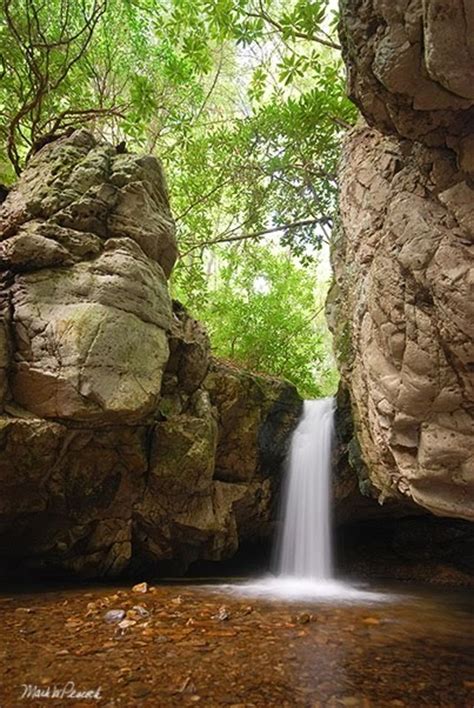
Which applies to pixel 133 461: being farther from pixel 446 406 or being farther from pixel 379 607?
pixel 446 406

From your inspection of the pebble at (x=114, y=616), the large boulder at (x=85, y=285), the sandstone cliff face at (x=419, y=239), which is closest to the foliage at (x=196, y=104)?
the large boulder at (x=85, y=285)

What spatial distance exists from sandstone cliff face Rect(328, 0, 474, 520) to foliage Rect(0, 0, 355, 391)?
2.98 m

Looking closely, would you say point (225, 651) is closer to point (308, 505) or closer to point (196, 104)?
point (308, 505)

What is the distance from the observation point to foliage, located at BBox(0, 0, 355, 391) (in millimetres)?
6809

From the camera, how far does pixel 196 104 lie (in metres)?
10.9

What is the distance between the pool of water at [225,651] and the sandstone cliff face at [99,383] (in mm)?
1079

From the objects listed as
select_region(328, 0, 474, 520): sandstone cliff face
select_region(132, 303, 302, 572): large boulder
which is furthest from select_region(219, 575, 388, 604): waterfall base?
select_region(328, 0, 474, 520): sandstone cliff face

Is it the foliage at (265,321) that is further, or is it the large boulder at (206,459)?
the foliage at (265,321)

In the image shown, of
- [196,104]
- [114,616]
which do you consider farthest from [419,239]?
[196,104]

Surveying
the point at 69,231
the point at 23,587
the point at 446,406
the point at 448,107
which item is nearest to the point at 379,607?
the point at 446,406

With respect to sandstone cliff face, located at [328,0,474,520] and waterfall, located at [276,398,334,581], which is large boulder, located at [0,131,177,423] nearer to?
sandstone cliff face, located at [328,0,474,520]

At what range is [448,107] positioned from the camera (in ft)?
10.6

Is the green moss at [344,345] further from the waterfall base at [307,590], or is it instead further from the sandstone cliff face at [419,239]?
the waterfall base at [307,590]

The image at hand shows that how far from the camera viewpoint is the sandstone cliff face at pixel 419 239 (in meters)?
2.98
